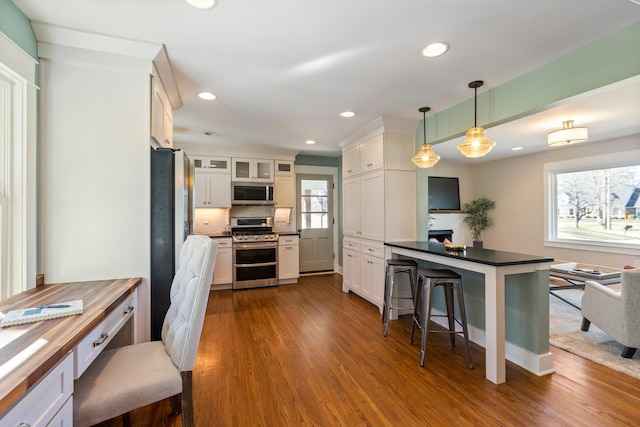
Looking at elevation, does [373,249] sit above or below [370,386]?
above

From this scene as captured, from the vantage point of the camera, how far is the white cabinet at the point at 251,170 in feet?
16.3

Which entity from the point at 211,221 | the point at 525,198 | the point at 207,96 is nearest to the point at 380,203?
the point at 207,96

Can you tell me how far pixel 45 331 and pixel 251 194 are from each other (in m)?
3.99

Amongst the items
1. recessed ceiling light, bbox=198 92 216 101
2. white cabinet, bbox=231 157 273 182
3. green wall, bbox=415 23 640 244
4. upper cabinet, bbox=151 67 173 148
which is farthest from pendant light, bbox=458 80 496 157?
white cabinet, bbox=231 157 273 182

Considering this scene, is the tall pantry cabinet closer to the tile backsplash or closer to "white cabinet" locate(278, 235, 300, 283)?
"white cabinet" locate(278, 235, 300, 283)

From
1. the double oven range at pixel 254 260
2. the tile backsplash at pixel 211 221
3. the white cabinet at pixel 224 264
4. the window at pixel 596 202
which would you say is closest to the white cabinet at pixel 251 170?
the tile backsplash at pixel 211 221

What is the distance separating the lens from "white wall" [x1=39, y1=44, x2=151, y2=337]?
1766 millimetres

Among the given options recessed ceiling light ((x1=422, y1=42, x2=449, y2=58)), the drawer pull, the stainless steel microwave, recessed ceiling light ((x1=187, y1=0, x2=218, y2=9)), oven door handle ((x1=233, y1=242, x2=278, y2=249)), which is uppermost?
recessed ceiling light ((x1=422, y1=42, x2=449, y2=58))

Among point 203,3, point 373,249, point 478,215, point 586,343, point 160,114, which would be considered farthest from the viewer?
point 478,215

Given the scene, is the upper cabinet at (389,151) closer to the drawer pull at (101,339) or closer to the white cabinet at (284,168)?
the white cabinet at (284,168)

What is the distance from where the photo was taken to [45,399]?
2.91 feet

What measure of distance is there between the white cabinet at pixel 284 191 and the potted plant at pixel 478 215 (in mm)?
4136

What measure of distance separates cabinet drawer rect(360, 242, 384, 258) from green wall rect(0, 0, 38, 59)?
3.41 meters

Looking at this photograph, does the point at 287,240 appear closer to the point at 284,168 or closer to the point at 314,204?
the point at 314,204
